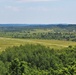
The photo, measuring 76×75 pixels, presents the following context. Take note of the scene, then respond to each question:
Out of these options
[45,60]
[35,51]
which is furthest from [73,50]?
[45,60]

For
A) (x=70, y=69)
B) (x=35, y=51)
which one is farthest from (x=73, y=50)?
(x=70, y=69)

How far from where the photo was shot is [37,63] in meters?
87.6

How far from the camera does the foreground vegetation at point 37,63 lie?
58.5 m

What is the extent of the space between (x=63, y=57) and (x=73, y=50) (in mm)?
15789

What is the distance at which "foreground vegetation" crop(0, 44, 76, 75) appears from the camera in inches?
Result: 2305

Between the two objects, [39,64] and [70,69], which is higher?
[70,69]

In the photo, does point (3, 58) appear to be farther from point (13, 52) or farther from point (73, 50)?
point (73, 50)

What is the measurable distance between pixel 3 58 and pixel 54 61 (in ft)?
76.3

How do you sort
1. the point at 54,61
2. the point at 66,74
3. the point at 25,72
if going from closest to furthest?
1. the point at 66,74
2. the point at 25,72
3. the point at 54,61

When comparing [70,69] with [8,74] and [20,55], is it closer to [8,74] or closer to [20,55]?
[8,74]

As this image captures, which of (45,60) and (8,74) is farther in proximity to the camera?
(45,60)

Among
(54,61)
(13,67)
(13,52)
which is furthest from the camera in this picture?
(13,52)

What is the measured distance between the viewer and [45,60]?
85.7 metres

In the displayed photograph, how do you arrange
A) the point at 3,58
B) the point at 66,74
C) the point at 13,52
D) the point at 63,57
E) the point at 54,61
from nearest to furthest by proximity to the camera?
the point at 66,74
the point at 54,61
the point at 63,57
the point at 3,58
the point at 13,52
